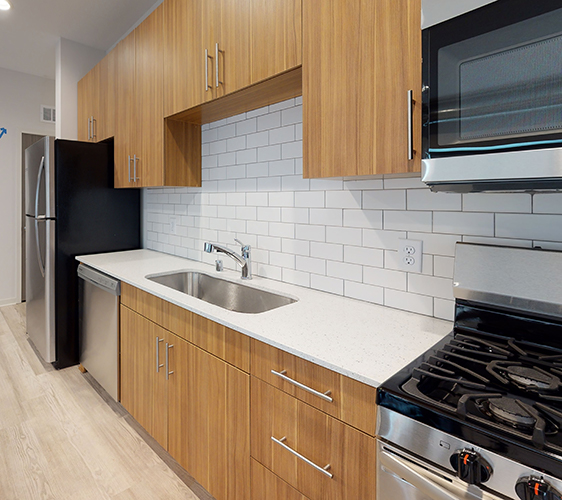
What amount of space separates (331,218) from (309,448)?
97cm

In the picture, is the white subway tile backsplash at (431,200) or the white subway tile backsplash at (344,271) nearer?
the white subway tile backsplash at (431,200)

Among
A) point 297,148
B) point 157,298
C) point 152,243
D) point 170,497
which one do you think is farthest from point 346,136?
point 152,243

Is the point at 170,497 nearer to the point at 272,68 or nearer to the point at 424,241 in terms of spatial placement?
the point at 424,241

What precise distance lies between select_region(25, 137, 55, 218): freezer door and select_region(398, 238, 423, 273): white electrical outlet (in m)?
2.54

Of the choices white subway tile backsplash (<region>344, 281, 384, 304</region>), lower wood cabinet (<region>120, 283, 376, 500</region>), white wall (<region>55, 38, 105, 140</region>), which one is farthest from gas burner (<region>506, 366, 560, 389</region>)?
white wall (<region>55, 38, 105, 140</region>)

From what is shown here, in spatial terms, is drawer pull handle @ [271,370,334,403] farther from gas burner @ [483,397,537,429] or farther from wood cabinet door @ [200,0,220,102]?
wood cabinet door @ [200,0,220,102]

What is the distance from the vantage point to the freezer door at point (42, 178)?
2.73 meters

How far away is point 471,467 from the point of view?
2.28ft

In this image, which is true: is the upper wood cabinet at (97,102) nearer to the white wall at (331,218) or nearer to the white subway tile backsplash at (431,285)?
the white wall at (331,218)

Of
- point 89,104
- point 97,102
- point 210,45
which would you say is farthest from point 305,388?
point 89,104

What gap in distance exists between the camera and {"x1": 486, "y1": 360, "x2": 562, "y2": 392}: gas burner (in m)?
0.82

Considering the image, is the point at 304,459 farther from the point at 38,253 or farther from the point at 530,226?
the point at 38,253

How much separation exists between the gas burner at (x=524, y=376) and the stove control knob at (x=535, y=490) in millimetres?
227

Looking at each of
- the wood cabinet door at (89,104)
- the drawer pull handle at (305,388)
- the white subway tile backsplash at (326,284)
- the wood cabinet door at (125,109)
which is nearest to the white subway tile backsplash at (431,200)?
the white subway tile backsplash at (326,284)
